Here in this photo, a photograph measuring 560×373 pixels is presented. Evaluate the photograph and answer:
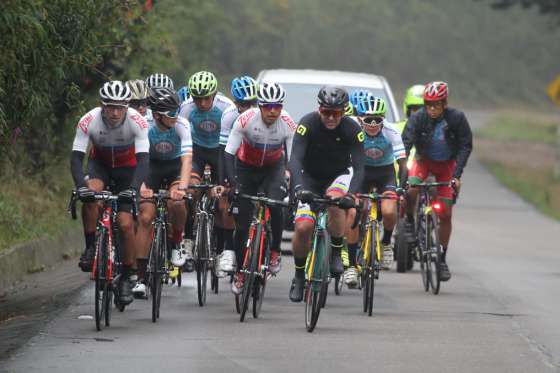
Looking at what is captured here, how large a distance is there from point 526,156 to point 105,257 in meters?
37.4

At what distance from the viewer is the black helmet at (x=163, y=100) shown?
13367mm

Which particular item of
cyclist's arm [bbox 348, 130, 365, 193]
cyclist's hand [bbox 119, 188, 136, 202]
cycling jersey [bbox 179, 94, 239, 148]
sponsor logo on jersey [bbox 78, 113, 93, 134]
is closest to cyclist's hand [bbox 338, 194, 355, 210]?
cyclist's arm [bbox 348, 130, 365, 193]

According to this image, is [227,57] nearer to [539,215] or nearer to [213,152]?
[539,215]

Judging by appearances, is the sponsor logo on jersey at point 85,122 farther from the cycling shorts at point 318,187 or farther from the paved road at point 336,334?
the cycling shorts at point 318,187

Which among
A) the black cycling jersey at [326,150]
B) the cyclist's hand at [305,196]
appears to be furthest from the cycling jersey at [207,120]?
the cyclist's hand at [305,196]

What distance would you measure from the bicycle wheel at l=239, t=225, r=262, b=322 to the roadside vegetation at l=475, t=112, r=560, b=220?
17.5 metres

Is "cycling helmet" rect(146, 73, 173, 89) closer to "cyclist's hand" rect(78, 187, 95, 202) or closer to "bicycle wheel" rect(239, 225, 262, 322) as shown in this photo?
"bicycle wheel" rect(239, 225, 262, 322)

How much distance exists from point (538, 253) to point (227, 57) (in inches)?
2257

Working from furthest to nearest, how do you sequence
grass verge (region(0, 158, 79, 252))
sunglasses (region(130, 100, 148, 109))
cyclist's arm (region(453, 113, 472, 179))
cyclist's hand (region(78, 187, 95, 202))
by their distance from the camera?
1. grass verge (region(0, 158, 79, 252))
2. cyclist's arm (region(453, 113, 472, 179))
3. sunglasses (region(130, 100, 148, 109))
4. cyclist's hand (region(78, 187, 95, 202))

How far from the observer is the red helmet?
15.4 meters

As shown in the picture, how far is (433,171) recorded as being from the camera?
16016 mm

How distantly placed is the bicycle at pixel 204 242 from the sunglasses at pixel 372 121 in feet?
5.48

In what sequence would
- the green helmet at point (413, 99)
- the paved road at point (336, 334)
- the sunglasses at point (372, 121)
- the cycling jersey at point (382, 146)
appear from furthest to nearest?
the green helmet at point (413, 99)
the cycling jersey at point (382, 146)
the sunglasses at point (372, 121)
the paved road at point (336, 334)

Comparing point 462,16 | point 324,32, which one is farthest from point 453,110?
point 462,16
